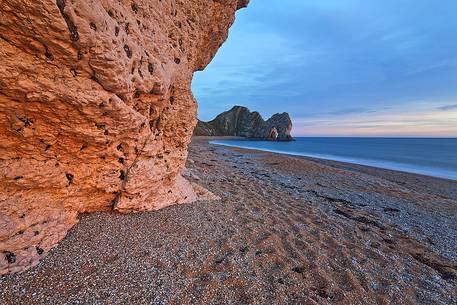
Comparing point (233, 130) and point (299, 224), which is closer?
point (299, 224)

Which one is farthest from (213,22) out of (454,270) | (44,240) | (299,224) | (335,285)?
(454,270)

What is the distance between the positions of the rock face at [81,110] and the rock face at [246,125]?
101 meters

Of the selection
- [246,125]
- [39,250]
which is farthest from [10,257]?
[246,125]

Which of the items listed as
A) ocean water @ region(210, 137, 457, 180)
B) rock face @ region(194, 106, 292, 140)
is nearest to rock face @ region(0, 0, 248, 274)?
ocean water @ region(210, 137, 457, 180)

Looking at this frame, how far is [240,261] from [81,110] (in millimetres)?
3998

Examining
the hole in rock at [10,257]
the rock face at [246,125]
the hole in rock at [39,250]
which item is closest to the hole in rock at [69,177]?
the hole in rock at [39,250]

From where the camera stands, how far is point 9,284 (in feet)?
10.9

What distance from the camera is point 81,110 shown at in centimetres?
418

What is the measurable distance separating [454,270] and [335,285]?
135 inches

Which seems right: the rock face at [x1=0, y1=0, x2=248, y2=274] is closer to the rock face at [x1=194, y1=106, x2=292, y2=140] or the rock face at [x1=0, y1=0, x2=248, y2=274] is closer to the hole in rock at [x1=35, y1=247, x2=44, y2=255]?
the hole in rock at [x1=35, y1=247, x2=44, y2=255]

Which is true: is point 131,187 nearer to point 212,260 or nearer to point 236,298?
point 212,260

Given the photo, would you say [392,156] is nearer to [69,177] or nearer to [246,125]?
[69,177]

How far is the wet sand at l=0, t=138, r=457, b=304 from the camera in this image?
3.56 metres

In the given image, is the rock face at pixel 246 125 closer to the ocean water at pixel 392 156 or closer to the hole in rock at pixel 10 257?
the ocean water at pixel 392 156
